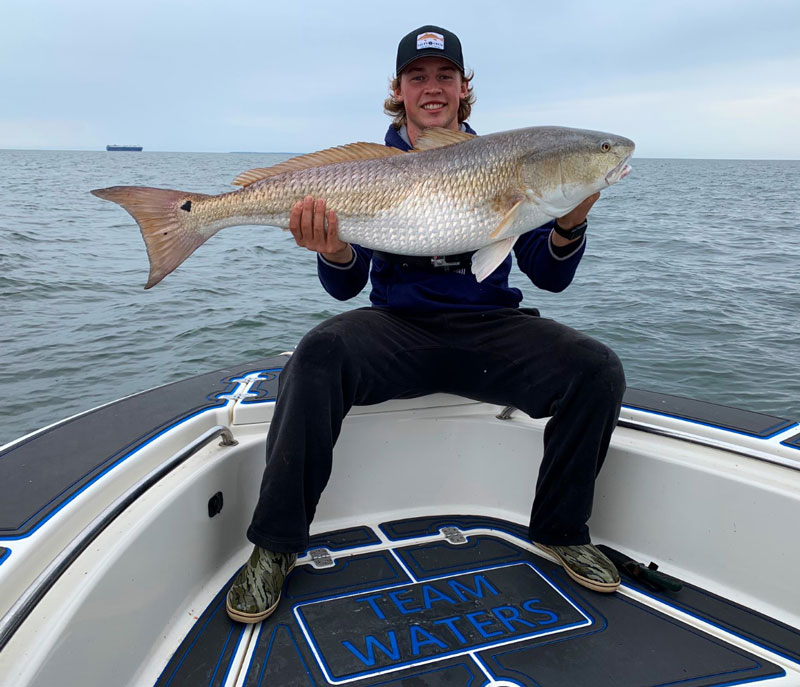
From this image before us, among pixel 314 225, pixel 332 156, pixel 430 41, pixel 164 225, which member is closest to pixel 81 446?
pixel 164 225

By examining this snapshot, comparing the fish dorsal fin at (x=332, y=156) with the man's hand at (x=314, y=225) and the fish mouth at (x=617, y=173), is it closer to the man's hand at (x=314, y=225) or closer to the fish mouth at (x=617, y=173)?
the man's hand at (x=314, y=225)

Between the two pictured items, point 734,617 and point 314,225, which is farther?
point 314,225

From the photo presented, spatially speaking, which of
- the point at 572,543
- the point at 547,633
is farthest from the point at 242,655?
the point at 572,543

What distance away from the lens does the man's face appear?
3.14 metres

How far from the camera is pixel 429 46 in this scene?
119 inches

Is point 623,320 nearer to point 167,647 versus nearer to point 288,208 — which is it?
point 288,208

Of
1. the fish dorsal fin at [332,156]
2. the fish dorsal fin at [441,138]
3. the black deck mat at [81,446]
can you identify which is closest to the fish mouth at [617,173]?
the fish dorsal fin at [441,138]

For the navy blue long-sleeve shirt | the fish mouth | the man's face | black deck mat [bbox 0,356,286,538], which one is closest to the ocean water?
black deck mat [bbox 0,356,286,538]

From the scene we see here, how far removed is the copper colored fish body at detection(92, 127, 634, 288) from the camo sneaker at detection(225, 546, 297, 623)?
3.86 feet

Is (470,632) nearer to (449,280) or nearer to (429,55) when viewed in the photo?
(449,280)

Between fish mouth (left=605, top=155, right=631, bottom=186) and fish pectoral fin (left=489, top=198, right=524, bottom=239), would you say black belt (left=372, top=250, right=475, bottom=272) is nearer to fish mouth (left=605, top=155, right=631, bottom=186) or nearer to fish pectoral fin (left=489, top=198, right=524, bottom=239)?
fish pectoral fin (left=489, top=198, right=524, bottom=239)

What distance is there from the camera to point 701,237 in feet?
58.3

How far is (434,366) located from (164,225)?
4.22ft

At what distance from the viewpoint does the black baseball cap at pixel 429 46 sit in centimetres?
304
